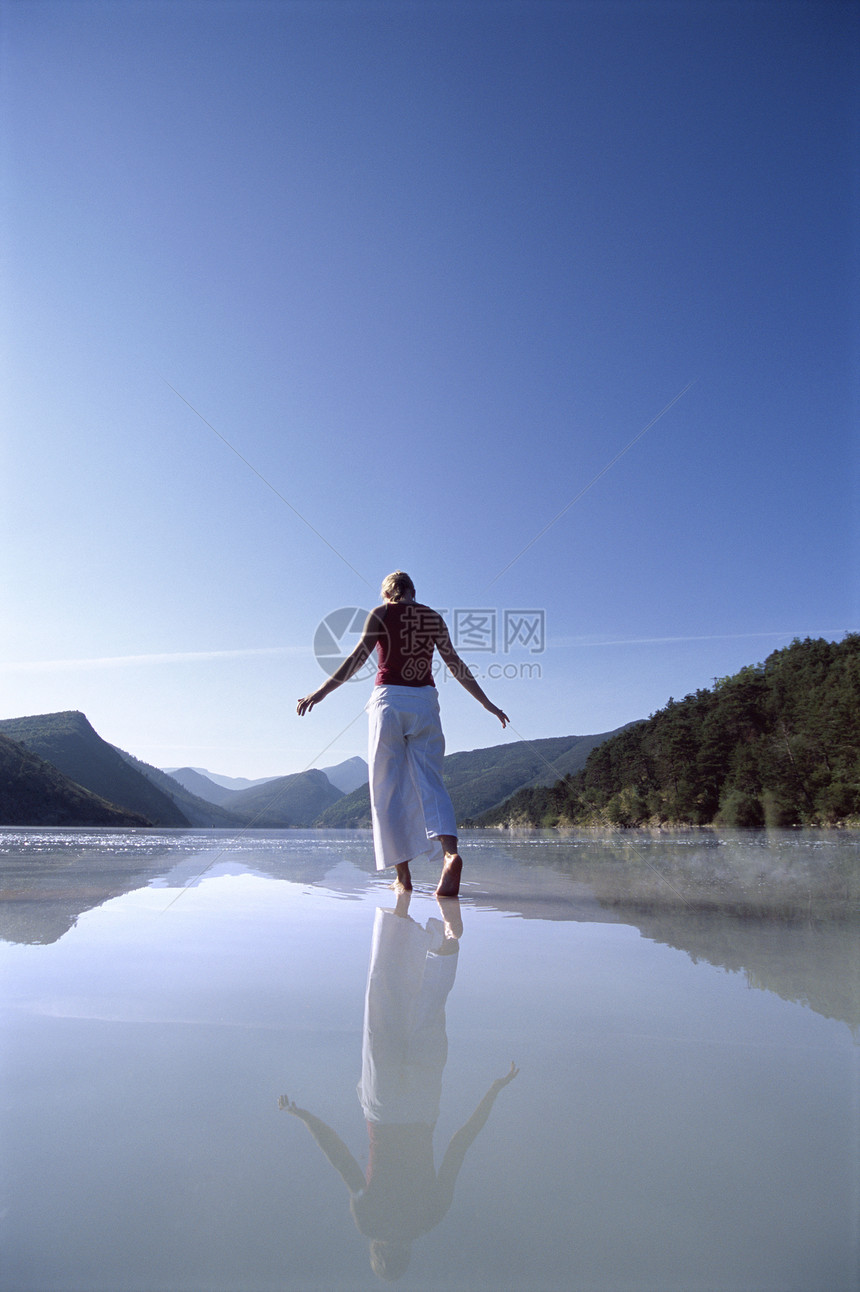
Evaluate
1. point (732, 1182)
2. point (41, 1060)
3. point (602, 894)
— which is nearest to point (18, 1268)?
point (41, 1060)

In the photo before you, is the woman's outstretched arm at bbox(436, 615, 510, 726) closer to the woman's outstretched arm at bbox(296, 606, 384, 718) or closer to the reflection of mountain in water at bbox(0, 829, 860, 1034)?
the woman's outstretched arm at bbox(296, 606, 384, 718)

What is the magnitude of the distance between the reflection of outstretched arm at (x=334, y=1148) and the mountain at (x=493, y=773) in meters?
80.7

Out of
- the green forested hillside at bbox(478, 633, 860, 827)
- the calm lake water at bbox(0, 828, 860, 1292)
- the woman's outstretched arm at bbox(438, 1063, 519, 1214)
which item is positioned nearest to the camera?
the calm lake water at bbox(0, 828, 860, 1292)

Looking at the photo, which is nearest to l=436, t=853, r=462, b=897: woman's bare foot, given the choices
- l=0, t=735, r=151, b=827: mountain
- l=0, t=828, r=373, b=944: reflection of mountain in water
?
l=0, t=828, r=373, b=944: reflection of mountain in water

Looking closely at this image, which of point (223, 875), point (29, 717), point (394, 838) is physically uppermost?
point (29, 717)

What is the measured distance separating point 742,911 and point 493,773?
110713 mm

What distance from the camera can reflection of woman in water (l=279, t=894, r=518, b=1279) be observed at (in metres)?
0.84

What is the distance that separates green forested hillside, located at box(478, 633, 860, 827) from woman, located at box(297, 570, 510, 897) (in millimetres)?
31840

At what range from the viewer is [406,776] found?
4203 mm

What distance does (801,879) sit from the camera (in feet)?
16.5

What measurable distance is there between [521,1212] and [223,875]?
17.1 feet

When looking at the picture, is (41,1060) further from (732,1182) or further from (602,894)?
(602,894)

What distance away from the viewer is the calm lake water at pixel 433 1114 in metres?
0.77

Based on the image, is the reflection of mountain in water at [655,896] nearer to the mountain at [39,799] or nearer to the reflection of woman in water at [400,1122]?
the reflection of woman in water at [400,1122]
